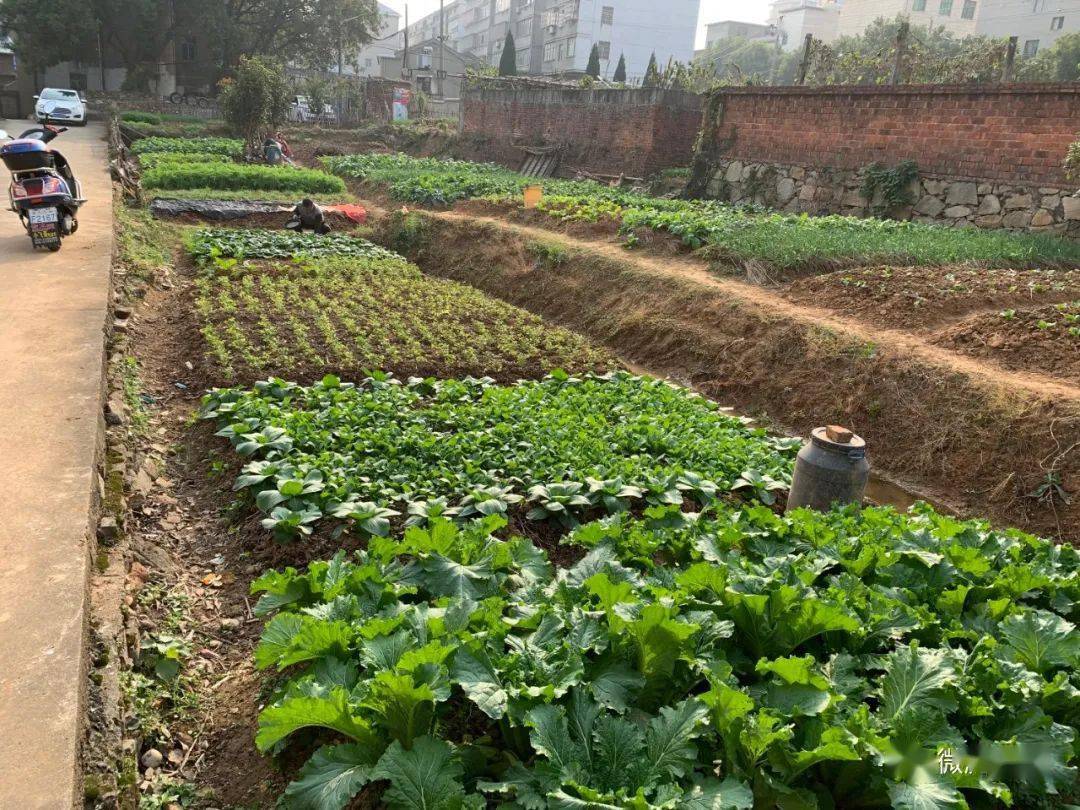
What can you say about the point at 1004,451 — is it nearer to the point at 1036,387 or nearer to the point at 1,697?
the point at 1036,387

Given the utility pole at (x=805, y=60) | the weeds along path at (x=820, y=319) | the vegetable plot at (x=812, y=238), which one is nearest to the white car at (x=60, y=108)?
the vegetable plot at (x=812, y=238)

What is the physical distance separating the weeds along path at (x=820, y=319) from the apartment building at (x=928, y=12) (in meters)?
54.2

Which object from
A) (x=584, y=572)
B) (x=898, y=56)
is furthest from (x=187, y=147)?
(x=584, y=572)

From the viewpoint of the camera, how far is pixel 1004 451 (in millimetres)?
6898

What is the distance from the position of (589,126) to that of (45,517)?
2332 cm

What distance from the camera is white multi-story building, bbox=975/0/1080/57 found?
51.1 m

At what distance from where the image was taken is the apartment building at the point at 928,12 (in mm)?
58688

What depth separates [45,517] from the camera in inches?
159

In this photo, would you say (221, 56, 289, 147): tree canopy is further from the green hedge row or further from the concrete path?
the concrete path

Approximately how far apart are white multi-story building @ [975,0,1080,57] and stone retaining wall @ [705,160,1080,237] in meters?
44.7

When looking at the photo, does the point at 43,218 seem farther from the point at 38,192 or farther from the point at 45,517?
the point at 45,517

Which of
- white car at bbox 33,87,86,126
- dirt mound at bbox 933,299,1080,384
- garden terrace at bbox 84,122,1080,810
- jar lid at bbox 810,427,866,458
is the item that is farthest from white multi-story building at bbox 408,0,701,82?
jar lid at bbox 810,427,866,458

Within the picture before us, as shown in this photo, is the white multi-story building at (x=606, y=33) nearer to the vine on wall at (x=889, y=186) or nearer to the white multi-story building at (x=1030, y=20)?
the white multi-story building at (x=1030, y=20)

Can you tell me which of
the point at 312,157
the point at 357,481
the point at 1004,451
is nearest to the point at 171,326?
the point at 357,481
